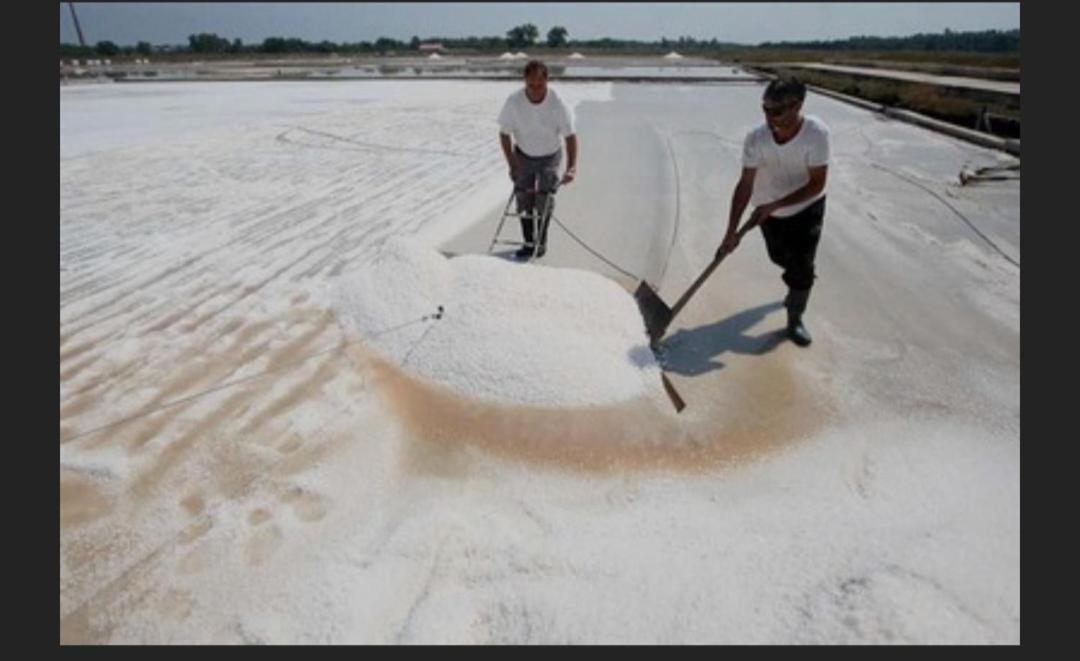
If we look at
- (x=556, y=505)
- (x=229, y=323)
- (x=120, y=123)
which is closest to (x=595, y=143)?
(x=229, y=323)

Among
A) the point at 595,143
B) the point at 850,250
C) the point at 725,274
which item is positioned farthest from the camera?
the point at 595,143

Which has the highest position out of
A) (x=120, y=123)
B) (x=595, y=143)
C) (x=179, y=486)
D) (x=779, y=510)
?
(x=120, y=123)

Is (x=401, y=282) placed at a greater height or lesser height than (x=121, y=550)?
greater

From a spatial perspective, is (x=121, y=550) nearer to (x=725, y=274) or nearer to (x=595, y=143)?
(x=725, y=274)

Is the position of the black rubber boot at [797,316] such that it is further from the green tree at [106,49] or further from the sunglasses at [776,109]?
the green tree at [106,49]

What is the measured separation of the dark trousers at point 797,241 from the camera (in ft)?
11.7

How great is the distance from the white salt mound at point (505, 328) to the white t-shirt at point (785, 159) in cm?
105

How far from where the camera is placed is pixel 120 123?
12406 mm

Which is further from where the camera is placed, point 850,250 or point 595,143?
point 595,143

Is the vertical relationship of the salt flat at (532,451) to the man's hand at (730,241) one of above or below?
below

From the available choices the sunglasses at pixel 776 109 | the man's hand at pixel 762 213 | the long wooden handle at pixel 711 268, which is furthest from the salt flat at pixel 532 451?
the sunglasses at pixel 776 109

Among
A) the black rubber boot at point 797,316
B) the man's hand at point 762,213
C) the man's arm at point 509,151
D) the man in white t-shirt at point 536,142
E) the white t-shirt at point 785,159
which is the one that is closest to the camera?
the white t-shirt at point 785,159

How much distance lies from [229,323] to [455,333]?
1.50 metres

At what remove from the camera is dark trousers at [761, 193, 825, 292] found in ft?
11.7
